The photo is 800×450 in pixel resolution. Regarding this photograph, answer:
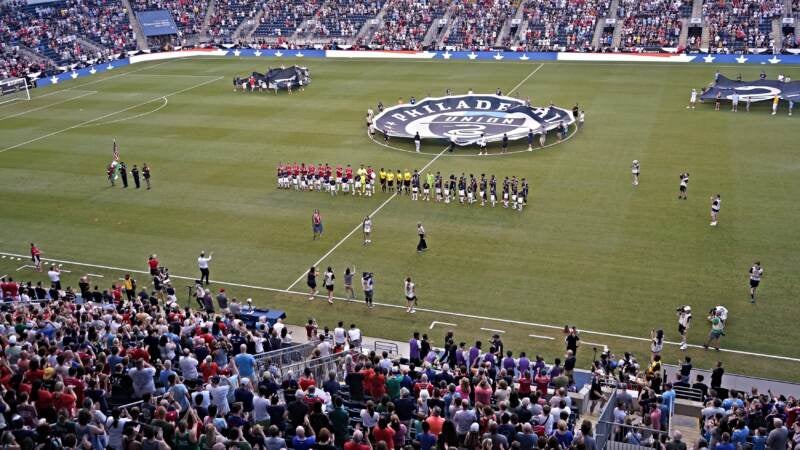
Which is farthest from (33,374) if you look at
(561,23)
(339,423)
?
(561,23)

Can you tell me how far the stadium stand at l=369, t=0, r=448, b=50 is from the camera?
7603 cm

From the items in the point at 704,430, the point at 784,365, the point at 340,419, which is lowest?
the point at 784,365

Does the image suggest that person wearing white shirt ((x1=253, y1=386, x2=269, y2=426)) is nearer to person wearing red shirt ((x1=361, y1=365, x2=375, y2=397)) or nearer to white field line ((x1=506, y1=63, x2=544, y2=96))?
person wearing red shirt ((x1=361, y1=365, x2=375, y2=397))

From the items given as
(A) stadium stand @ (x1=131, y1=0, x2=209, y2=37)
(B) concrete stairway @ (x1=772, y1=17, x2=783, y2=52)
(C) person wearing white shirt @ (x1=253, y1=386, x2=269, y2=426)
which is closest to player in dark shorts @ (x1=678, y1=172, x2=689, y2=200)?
(C) person wearing white shirt @ (x1=253, y1=386, x2=269, y2=426)

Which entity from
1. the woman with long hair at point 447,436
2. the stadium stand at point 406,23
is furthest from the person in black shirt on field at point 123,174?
the stadium stand at point 406,23

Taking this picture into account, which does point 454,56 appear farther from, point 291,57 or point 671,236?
point 671,236

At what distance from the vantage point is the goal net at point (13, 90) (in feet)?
210

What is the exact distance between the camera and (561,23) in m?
72.5

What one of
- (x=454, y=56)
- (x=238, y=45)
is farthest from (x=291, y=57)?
(x=454, y=56)

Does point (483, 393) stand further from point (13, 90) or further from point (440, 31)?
point (440, 31)

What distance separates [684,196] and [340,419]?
2466 centimetres

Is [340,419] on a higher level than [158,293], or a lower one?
higher

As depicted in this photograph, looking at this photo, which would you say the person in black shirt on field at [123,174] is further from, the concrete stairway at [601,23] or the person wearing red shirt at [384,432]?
the concrete stairway at [601,23]

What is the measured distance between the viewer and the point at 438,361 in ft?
70.8
